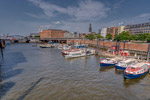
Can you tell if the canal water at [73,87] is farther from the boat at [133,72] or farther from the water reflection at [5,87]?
the boat at [133,72]

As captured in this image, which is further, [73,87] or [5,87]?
[73,87]

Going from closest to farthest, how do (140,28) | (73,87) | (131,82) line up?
(73,87)
(131,82)
(140,28)

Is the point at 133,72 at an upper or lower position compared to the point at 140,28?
lower

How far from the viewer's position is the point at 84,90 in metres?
19.7

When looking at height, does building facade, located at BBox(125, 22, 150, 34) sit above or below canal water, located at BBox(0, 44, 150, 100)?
above

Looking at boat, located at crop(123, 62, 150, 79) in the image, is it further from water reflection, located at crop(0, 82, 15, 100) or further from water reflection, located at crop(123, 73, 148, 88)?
water reflection, located at crop(0, 82, 15, 100)

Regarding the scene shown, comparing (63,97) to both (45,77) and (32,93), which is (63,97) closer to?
(32,93)

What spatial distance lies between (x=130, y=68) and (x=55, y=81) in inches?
749

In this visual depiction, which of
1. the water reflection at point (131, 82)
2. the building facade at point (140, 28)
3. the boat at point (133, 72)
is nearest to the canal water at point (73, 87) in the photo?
the water reflection at point (131, 82)

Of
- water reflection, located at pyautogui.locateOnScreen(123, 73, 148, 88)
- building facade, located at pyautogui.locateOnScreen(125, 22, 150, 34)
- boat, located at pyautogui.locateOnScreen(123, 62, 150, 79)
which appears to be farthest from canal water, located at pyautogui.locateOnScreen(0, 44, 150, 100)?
building facade, located at pyautogui.locateOnScreen(125, 22, 150, 34)

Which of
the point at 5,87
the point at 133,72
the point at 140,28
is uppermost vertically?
the point at 140,28

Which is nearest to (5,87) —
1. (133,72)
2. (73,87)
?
(73,87)

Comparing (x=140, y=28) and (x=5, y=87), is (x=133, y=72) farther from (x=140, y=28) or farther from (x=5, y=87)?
(x=140, y=28)

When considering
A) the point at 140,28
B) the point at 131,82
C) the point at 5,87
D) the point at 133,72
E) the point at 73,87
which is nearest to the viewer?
the point at 5,87
